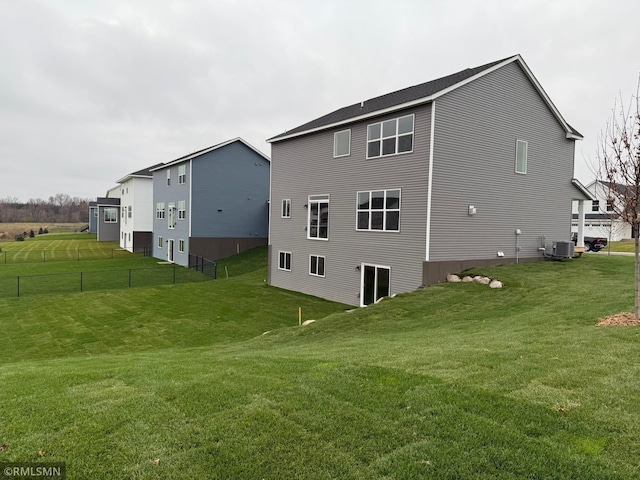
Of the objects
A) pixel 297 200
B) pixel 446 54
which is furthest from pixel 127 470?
pixel 446 54

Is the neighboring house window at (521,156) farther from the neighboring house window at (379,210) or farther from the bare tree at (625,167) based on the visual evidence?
the bare tree at (625,167)

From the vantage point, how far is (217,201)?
117ft

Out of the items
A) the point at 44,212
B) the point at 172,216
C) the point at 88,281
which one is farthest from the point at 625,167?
the point at 44,212

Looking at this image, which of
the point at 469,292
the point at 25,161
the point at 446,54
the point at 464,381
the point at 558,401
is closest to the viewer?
the point at 558,401

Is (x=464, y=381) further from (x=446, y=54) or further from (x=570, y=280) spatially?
(x=446, y=54)

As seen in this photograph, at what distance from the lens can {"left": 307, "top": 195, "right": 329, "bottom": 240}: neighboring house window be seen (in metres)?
21.1

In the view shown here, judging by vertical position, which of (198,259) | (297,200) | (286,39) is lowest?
(198,259)

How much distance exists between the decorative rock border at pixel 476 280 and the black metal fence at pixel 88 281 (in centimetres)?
1810

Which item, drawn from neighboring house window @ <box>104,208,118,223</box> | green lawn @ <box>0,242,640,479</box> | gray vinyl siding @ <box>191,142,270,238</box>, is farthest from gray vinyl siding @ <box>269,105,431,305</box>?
neighboring house window @ <box>104,208,118,223</box>

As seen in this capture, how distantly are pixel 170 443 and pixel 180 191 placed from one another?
35.5 meters

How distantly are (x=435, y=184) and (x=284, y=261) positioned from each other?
1145cm

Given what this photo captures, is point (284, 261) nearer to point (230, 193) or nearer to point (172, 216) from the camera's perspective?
point (230, 193)

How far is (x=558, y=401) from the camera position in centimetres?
430

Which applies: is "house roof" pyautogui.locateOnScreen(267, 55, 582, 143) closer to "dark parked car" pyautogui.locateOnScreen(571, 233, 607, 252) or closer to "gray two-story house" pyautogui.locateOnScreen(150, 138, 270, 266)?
"gray two-story house" pyautogui.locateOnScreen(150, 138, 270, 266)
